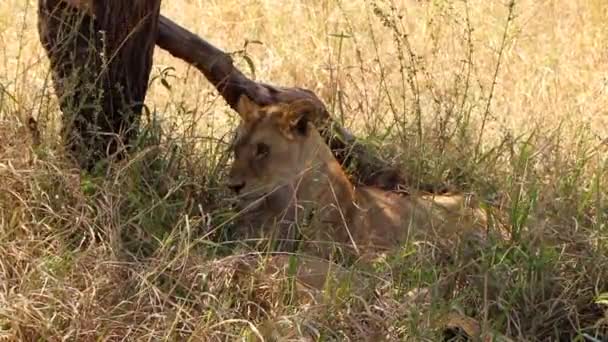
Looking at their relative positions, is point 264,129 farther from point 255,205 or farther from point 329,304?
point 329,304

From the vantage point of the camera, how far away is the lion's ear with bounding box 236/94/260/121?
5250mm

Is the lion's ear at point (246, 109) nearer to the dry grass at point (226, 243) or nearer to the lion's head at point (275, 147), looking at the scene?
the lion's head at point (275, 147)

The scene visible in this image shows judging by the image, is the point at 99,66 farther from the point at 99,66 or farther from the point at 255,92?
the point at 255,92

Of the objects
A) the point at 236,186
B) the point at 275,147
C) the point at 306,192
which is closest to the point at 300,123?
the point at 275,147

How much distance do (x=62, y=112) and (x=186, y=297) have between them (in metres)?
1.01

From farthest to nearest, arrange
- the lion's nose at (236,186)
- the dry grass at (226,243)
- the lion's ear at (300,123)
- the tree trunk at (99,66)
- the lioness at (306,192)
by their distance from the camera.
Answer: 1. the lion's ear at (300,123)
2. the lion's nose at (236,186)
3. the lioness at (306,192)
4. the tree trunk at (99,66)
5. the dry grass at (226,243)

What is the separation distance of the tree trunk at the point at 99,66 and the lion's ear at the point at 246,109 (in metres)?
0.40

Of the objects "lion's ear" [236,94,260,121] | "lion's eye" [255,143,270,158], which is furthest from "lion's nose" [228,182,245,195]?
"lion's ear" [236,94,260,121]

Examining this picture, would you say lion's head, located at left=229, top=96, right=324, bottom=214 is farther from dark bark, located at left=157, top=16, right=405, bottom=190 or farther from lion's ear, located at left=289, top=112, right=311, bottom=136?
dark bark, located at left=157, top=16, right=405, bottom=190

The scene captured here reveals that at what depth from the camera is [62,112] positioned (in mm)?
4816

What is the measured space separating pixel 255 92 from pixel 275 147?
31cm

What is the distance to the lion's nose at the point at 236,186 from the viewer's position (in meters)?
5.06

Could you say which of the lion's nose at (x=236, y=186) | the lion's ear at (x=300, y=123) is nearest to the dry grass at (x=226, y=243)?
the lion's nose at (x=236, y=186)

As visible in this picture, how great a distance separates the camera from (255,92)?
5449 millimetres
